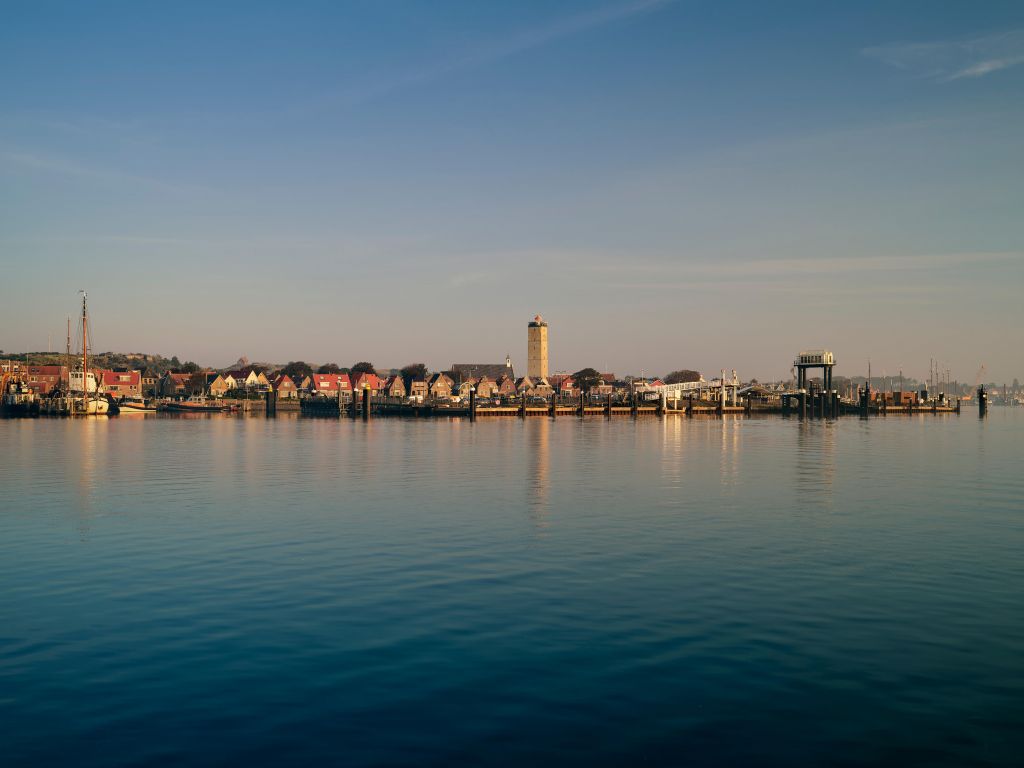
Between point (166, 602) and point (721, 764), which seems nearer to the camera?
point (721, 764)

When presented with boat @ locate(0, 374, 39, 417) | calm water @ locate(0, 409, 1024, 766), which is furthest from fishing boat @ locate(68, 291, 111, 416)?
calm water @ locate(0, 409, 1024, 766)

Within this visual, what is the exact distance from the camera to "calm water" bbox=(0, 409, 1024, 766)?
440 inches

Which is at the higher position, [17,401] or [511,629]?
[17,401]

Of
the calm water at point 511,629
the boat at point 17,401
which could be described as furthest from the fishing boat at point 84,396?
the calm water at point 511,629

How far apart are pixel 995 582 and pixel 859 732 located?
11611mm

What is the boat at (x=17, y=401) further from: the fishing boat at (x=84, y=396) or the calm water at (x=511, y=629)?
the calm water at (x=511, y=629)

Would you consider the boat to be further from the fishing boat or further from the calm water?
the calm water

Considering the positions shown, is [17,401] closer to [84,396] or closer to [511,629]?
[84,396]

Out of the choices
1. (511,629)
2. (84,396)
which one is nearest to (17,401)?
(84,396)

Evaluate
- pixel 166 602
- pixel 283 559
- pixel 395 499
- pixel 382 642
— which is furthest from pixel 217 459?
pixel 382 642

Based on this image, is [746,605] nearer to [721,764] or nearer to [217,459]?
[721,764]

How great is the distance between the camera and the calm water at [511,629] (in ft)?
36.7

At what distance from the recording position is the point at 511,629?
1638cm

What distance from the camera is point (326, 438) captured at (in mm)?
88812
